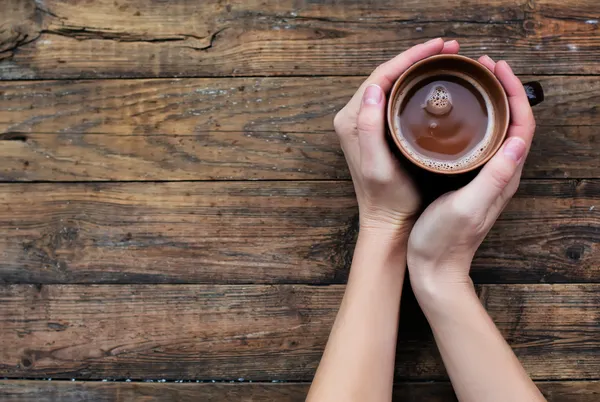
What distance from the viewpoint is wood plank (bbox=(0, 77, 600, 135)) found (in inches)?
43.6

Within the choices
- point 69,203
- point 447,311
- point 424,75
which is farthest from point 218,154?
point 447,311

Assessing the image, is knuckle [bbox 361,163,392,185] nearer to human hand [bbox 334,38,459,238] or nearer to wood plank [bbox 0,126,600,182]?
human hand [bbox 334,38,459,238]

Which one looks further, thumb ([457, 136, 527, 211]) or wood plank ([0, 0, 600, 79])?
wood plank ([0, 0, 600, 79])

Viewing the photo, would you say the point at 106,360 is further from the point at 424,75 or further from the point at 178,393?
the point at 424,75

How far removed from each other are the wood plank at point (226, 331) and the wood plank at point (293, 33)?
1.48ft

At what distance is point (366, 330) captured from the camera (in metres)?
0.98

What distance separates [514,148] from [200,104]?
61 cm

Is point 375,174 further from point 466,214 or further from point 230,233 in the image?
point 230,233

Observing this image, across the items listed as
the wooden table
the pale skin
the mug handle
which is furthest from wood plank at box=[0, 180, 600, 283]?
the mug handle

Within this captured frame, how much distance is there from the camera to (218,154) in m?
1.12

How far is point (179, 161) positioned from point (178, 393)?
1.55 ft

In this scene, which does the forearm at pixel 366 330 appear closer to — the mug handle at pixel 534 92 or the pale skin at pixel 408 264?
the pale skin at pixel 408 264

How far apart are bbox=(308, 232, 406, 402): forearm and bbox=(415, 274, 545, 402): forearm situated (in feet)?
0.22

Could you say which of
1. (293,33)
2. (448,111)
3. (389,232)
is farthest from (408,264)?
(293,33)
